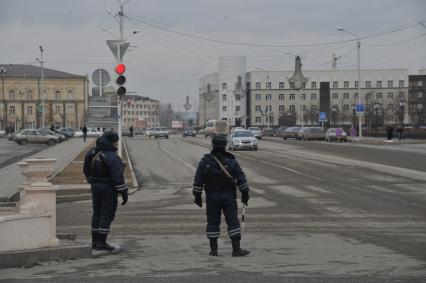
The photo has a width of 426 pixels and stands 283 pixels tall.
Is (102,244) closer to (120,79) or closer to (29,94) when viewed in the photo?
(120,79)

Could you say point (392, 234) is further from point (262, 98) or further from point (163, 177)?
point (262, 98)

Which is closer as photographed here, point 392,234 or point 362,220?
point 392,234

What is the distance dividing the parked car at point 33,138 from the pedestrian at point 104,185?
195 feet

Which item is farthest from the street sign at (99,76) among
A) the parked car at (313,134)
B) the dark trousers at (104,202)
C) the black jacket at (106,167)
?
the parked car at (313,134)

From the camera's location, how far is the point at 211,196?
9930mm

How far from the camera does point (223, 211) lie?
9875mm

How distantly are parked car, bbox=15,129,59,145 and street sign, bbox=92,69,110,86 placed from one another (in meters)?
45.7

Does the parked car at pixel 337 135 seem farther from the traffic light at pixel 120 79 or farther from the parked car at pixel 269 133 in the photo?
the traffic light at pixel 120 79

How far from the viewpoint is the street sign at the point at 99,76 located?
76.9 feet

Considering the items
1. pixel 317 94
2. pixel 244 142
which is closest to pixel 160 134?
pixel 244 142

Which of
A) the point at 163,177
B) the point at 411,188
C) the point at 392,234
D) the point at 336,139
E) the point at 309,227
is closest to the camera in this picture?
the point at 392,234

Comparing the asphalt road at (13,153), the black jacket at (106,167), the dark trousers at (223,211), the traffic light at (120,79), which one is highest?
the traffic light at (120,79)

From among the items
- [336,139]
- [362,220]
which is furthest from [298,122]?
[362,220]

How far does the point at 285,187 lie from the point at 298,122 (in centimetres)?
13172
